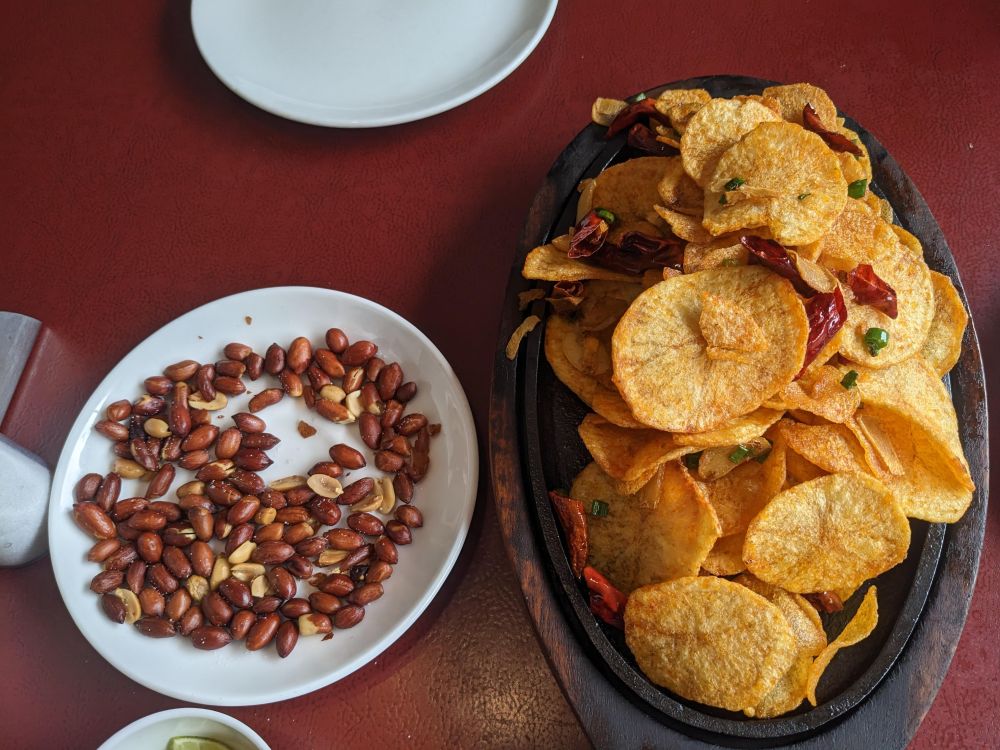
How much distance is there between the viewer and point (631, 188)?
4.12 ft

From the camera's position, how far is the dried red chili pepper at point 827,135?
125cm

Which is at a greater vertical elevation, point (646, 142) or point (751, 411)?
point (646, 142)

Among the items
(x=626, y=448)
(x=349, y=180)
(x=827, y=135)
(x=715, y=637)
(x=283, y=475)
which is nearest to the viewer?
(x=715, y=637)

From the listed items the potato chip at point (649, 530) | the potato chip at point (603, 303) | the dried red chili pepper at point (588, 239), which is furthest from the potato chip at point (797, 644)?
the dried red chili pepper at point (588, 239)

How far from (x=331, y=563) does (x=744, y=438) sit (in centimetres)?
70

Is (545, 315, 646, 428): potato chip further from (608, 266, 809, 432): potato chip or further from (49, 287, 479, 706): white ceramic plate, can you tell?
(49, 287, 479, 706): white ceramic plate

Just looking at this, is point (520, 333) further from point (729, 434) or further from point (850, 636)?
point (850, 636)

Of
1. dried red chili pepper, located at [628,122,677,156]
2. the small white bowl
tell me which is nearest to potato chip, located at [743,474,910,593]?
dried red chili pepper, located at [628,122,677,156]

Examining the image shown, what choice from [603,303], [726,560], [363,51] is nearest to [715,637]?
[726,560]

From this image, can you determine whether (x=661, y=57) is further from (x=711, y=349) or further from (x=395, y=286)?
(x=711, y=349)

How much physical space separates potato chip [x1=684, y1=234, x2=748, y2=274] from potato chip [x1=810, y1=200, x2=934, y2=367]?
102mm

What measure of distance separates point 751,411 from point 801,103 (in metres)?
0.58

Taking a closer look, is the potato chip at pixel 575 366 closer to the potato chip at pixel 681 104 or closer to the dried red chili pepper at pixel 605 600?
the dried red chili pepper at pixel 605 600

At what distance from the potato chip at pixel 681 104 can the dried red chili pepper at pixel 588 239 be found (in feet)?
0.76
